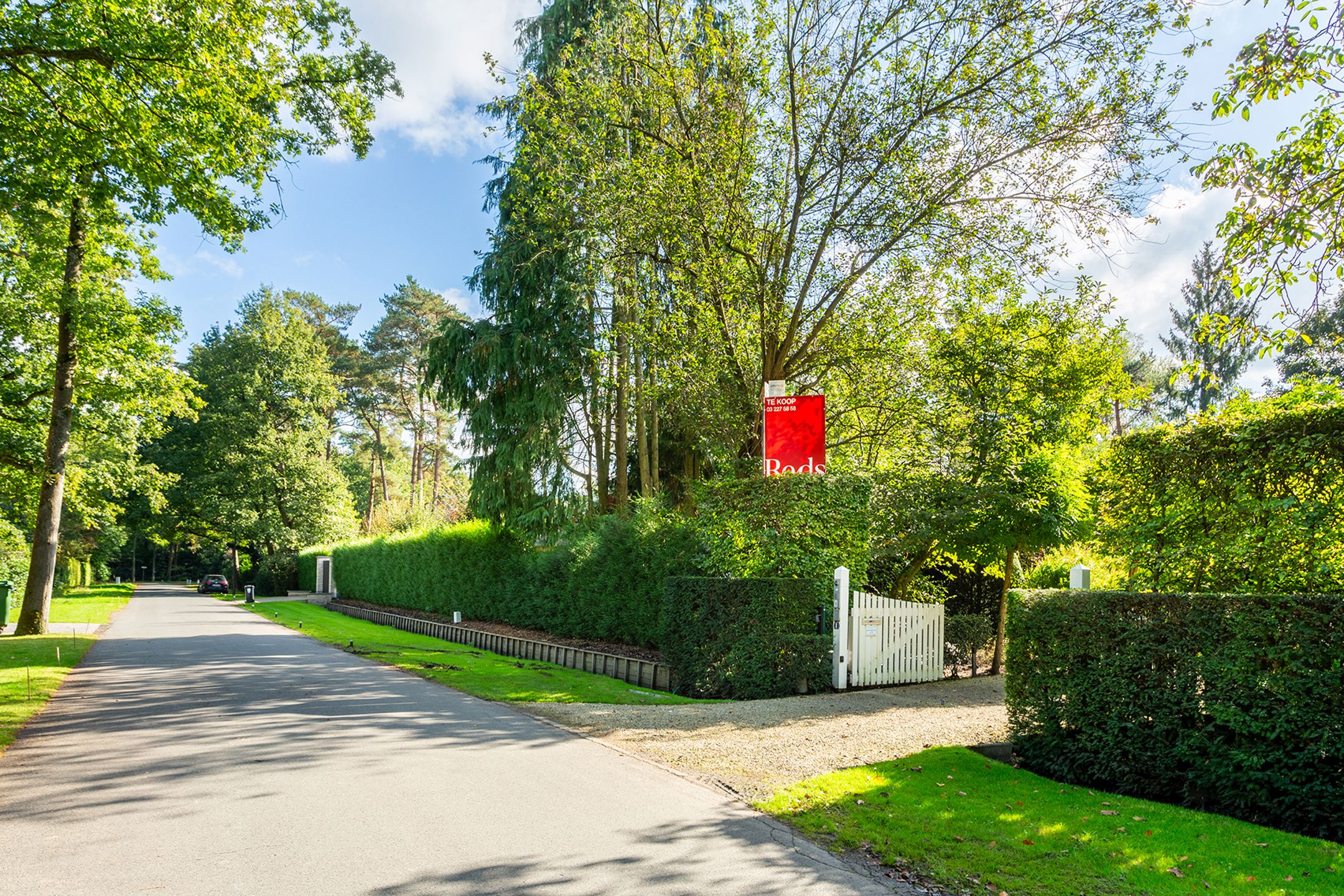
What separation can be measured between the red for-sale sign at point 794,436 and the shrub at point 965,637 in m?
3.62

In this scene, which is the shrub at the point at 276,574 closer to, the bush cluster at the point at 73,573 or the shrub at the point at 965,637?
the bush cluster at the point at 73,573

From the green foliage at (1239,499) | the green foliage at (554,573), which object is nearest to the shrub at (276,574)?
the green foliage at (554,573)

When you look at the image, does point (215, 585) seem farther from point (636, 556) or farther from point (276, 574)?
point (636, 556)

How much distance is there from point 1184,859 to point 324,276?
2086 inches

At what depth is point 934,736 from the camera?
824 centimetres

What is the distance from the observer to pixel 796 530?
12109mm

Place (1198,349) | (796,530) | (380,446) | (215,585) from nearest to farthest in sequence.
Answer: (796,530)
(1198,349)
(215,585)
(380,446)

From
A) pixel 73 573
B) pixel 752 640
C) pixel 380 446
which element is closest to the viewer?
pixel 752 640

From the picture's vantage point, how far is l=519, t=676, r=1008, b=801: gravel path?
271 inches

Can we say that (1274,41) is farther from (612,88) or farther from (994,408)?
(612,88)

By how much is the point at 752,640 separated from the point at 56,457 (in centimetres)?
1789

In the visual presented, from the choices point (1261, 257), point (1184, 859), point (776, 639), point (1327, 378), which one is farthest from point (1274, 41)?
point (776, 639)

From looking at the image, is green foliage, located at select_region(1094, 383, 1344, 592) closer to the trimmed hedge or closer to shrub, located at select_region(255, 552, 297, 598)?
the trimmed hedge

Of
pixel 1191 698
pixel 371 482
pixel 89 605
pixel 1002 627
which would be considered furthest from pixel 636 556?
pixel 371 482
